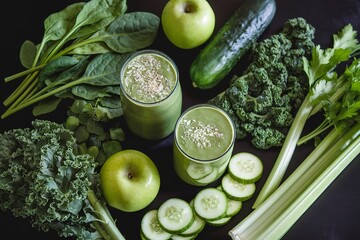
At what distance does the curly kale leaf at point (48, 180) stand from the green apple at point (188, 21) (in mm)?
637

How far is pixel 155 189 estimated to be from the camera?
2107 millimetres

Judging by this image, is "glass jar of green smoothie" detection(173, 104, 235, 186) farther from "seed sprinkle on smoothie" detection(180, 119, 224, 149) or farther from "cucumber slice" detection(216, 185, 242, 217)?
"cucumber slice" detection(216, 185, 242, 217)

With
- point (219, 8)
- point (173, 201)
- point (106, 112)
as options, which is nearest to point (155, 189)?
point (173, 201)

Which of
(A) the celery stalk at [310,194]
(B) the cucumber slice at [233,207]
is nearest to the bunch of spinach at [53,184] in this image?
(B) the cucumber slice at [233,207]

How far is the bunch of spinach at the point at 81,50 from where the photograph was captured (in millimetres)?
2250

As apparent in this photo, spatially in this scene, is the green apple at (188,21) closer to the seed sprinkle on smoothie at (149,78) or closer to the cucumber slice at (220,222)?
the seed sprinkle on smoothie at (149,78)

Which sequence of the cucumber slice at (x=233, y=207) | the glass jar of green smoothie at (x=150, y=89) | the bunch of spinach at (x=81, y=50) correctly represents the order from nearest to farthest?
the glass jar of green smoothie at (x=150, y=89)
the cucumber slice at (x=233, y=207)
the bunch of spinach at (x=81, y=50)

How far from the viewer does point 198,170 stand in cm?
204

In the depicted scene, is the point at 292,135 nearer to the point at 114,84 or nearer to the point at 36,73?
the point at 114,84

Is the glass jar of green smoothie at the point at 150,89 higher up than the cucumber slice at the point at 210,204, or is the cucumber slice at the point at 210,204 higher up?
the glass jar of green smoothie at the point at 150,89

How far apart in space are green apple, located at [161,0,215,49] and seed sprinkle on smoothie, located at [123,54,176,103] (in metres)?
Result: 0.26

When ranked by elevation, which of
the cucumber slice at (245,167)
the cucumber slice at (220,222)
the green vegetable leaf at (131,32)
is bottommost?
the cucumber slice at (220,222)

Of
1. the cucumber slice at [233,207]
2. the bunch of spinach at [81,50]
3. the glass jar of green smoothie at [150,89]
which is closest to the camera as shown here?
the glass jar of green smoothie at [150,89]

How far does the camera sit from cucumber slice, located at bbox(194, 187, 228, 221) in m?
2.07
